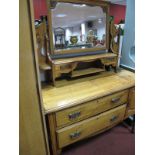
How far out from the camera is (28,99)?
903mm

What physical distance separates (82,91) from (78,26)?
0.71m

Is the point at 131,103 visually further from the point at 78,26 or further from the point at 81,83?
the point at 78,26

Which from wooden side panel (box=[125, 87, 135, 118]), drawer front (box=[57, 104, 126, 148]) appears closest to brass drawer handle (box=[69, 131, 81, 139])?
drawer front (box=[57, 104, 126, 148])

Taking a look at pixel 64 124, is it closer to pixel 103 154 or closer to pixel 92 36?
pixel 103 154

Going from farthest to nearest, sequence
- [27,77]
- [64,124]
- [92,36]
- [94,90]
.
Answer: [92,36]
[94,90]
[64,124]
[27,77]

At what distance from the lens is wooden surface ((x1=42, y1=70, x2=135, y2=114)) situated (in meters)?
1.23

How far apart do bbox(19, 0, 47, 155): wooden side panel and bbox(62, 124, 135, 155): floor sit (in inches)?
27.9

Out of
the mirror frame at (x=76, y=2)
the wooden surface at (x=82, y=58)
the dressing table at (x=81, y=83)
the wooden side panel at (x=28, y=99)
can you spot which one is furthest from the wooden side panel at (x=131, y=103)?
the wooden side panel at (x=28, y=99)

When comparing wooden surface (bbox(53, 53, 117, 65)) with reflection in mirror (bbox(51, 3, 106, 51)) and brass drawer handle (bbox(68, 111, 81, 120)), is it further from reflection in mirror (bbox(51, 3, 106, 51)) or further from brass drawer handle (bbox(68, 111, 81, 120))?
brass drawer handle (bbox(68, 111, 81, 120))

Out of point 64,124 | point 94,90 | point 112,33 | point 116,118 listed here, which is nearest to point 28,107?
point 64,124

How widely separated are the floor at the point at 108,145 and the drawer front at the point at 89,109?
1.71ft

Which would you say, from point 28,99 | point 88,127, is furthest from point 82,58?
point 28,99
